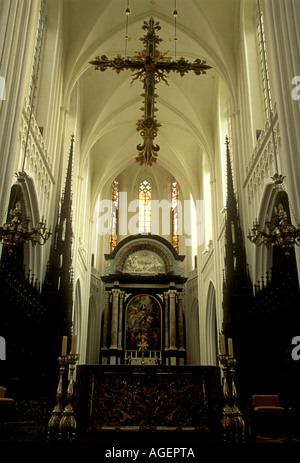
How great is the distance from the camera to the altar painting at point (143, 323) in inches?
769

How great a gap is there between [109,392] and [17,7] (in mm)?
7290

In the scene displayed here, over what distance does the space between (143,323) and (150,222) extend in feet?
19.3

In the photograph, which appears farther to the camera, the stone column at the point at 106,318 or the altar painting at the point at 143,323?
the altar painting at the point at 143,323

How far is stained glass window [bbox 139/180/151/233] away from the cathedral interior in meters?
0.08

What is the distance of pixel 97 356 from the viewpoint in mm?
19812

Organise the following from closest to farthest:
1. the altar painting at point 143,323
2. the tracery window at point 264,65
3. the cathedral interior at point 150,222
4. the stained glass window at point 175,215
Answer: the cathedral interior at point 150,222
the tracery window at point 264,65
the altar painting at point 143,323
the stained glass window at point 175,215

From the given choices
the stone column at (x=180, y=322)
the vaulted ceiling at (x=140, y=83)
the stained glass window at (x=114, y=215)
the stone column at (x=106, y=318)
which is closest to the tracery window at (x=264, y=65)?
the vaulted ceiling at (x=140, y=83)

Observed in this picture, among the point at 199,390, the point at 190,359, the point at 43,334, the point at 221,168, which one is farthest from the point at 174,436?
the point at 190,359

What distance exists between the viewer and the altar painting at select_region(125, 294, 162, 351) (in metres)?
19.5

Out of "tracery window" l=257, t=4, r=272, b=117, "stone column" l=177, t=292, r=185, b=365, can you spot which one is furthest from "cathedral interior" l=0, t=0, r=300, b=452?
"tracery window" l=257, t=4, r=272, b=117

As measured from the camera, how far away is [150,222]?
23.6 metres

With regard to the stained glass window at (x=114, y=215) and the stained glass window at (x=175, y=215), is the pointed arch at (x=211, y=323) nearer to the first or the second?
the stained glass window at (x=175, y=215)

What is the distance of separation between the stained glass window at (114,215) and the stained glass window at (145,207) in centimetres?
126
